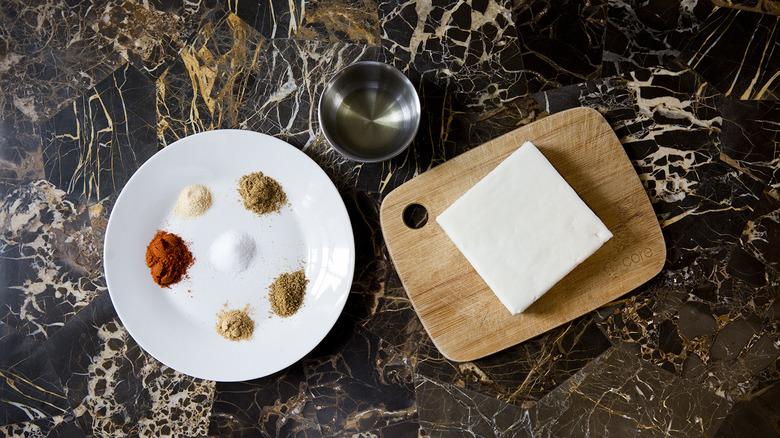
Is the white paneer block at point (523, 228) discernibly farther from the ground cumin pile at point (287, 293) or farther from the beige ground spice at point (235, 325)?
the beige ground spice at point (235, 325)

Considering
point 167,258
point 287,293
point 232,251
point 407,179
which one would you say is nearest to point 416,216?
point 407,179

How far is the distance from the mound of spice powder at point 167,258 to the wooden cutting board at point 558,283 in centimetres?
85

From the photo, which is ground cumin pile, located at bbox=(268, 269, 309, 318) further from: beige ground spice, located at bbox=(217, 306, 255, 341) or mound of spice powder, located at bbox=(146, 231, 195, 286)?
mound of spice powder, located at bbox=(146, 231, 195, 286)

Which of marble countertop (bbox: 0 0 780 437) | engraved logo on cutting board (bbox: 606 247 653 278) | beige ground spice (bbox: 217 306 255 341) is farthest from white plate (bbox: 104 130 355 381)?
engraved logo on cutting board (bbox: 606 247 653 278)

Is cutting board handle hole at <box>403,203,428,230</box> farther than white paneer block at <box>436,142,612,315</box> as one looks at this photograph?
Yes

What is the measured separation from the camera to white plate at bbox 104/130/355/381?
1834mm

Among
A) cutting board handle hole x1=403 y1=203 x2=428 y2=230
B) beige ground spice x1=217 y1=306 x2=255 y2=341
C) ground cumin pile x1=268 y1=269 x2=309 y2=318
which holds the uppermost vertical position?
cutting board handle hole x1=403 y1=203 x2=428 y2=230

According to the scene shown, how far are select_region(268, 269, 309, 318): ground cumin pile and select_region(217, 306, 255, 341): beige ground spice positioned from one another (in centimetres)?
12

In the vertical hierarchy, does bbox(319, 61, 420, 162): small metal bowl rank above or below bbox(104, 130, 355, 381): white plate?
above

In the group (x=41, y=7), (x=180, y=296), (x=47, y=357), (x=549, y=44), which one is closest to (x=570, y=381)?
(x=549, y=44)

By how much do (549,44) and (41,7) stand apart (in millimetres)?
2288

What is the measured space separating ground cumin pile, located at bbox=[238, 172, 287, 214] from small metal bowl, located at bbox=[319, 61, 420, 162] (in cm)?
33

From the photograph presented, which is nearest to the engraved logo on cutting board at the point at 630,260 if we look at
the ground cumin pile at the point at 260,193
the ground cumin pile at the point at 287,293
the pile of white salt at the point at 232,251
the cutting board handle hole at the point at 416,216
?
the cutting board handle hole at the point at 416,216

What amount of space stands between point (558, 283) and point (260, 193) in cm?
127
